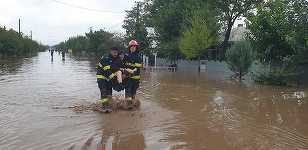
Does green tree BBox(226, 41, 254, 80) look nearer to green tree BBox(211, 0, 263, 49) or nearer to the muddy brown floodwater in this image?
the muddy brown floodwater

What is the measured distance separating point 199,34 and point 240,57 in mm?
8329

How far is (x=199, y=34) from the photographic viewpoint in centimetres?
3156

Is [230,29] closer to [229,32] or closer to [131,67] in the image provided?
[229,32]

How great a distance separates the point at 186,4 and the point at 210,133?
29841 mm

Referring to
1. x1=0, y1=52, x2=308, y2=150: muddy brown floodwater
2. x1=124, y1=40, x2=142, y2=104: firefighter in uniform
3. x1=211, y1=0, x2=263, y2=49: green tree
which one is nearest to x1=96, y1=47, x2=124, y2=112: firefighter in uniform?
x1=124, y1=40, x2=142, y2=104: firefighter in uniform

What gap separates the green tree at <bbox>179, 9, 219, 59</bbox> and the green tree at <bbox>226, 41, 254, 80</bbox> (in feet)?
25.0

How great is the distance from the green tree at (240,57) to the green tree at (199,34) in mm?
7608

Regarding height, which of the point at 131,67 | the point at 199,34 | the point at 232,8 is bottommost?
the point at 131,67

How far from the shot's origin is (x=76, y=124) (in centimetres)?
827

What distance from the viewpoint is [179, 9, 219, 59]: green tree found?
31.6 metres

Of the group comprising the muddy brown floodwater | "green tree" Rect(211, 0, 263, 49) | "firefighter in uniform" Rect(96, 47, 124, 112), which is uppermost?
"green tree" Rect(211, 0, 263, 49)

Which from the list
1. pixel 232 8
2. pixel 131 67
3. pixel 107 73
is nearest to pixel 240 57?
pixel 232 8

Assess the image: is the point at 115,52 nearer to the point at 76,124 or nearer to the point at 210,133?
the point at 76,124

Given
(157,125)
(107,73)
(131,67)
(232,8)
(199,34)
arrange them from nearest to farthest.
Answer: (157,125), (107,73), (131,67), (199,34), (232,8)
